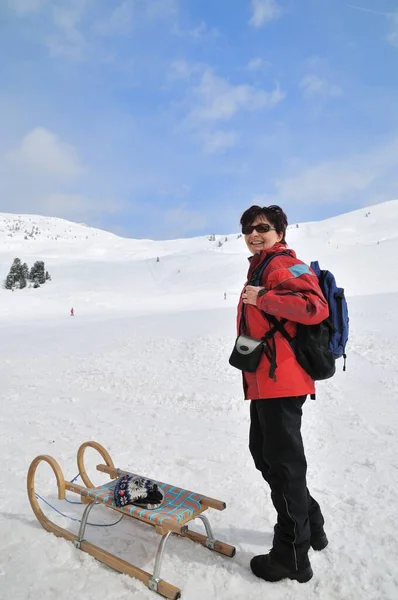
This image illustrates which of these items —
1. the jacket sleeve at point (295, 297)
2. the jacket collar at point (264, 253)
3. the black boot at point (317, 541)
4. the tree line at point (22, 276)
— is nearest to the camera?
the jacket sleeve at point (295, 297)

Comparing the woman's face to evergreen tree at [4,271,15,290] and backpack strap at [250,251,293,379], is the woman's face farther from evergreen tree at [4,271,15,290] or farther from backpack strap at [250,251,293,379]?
evergreen tree at [4,271,15,290]

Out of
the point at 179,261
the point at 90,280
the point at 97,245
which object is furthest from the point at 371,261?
the point at 97,245

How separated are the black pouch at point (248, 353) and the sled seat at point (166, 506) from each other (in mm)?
1232

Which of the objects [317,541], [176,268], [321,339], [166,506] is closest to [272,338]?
[321,339]

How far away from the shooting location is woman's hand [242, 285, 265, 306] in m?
3.11

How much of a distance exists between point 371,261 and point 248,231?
4986 cm

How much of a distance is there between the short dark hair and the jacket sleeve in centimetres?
43

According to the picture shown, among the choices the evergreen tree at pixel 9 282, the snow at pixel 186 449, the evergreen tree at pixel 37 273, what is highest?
the evergreen tree at pixel 37 273

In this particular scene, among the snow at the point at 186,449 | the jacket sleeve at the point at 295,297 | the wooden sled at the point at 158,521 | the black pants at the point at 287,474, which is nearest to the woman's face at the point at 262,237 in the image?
the jacket sleeve at the point at 295,297

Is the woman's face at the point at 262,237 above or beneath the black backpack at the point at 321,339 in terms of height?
above

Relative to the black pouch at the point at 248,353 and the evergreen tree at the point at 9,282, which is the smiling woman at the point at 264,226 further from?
the evergreen tree at the point at 9,282

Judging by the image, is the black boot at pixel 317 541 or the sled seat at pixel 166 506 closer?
the sled seat at pixel 166 506

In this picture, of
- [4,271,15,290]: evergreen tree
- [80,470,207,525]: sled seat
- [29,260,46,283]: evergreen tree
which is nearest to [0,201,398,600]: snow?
[80,470,207,525]: sled seat

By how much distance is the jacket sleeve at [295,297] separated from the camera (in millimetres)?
2904
